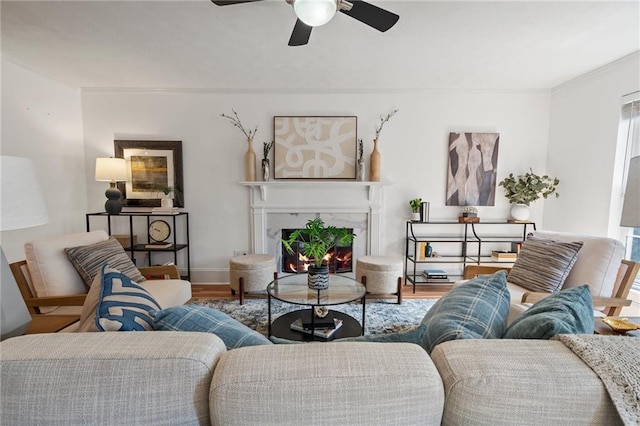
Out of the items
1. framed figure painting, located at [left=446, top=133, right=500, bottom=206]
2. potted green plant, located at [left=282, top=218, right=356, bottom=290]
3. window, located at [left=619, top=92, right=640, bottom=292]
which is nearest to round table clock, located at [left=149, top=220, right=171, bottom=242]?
potted green plant, located at [left=282, top=218, right=356, bottom=290]

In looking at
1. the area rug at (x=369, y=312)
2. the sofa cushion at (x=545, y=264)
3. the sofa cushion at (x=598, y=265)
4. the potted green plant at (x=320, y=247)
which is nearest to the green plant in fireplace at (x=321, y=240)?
the potted green plant at (x=320, y=247)

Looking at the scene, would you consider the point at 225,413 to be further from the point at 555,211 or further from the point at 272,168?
the point at 555,211

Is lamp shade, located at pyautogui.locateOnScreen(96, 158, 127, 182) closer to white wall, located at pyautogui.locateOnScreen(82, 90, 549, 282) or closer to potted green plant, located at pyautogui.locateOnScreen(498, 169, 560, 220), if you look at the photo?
white wall, located at pyautogui.locateOnScreen(82, 90, 549, 282)

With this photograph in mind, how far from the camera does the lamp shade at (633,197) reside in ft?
4.24

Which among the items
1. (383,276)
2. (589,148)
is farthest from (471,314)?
(589,148)

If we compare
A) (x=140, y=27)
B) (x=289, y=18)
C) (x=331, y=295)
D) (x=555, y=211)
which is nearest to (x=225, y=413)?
(x=331, y=295)

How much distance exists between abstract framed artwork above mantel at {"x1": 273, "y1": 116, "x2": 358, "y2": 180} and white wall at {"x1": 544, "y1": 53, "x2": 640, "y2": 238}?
2.48m

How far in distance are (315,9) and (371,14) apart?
370 mm

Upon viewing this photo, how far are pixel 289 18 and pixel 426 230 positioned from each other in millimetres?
2896

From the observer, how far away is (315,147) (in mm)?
3768

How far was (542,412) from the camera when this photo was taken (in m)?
0.68

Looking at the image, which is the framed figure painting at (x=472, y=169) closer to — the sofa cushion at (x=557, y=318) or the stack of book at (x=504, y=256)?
the stack of book at (x=504, y=256)

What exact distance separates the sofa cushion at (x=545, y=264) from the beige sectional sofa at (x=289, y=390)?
184 centimetres

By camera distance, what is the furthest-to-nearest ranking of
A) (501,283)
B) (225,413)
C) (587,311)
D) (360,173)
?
(360,173) → (501,283) → (587,311) → (225,413)
